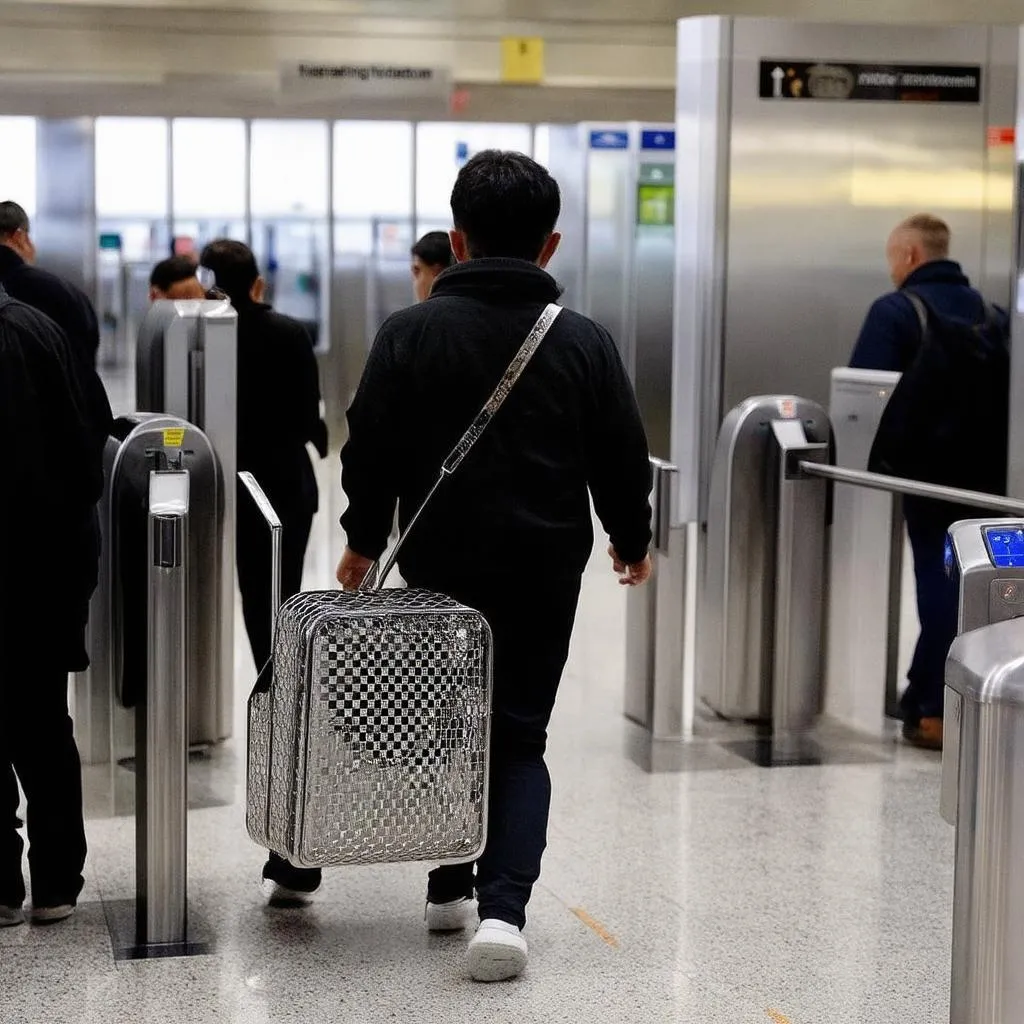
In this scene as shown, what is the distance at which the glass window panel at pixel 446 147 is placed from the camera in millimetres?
9883

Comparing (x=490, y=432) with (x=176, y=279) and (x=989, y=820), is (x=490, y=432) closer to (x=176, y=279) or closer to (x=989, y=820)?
(x=989, y=820)

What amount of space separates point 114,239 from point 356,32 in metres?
1.70

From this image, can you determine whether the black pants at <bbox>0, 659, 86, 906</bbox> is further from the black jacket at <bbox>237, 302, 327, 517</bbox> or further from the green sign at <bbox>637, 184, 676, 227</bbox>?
the green sign at <bbox>637, 184, 676, 227</bbox>

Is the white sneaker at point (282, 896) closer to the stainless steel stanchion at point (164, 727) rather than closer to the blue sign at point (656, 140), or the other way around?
the stainless steel stanchion at point (164, 727)

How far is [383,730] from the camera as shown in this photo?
318 cm

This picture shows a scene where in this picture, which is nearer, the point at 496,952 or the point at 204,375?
the point at 496,952

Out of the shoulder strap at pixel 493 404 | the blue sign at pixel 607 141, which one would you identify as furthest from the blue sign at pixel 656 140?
the shoulder strap at pixel 493 404

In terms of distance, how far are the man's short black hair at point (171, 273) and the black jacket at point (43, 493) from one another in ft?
7.28

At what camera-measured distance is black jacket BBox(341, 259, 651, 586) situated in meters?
3.31

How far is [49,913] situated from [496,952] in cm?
97

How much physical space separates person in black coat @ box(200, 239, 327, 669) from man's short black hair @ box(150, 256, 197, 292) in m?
0.33

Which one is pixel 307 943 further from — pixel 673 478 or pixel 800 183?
pixel 800 183

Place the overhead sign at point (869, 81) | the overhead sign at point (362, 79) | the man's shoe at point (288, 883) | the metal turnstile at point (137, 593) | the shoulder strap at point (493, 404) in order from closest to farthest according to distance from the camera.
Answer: the shoulder strap at point (493, 404) < the man's shoe at point (288, 883) < the metal turnstile at point (137, 593) < the overhead sign at point (869, 81) < the overhead sign at point (362, 79)

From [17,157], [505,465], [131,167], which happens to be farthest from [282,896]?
[131,167]
